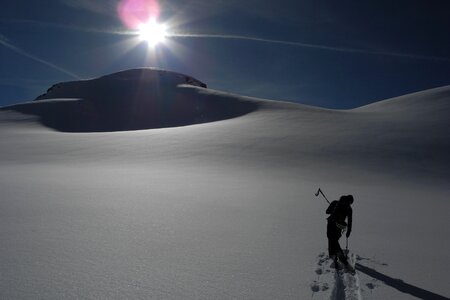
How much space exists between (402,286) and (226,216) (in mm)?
4111

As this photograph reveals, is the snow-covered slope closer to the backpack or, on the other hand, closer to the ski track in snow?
the backpack

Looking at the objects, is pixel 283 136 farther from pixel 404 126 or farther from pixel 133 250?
pixel 133 250

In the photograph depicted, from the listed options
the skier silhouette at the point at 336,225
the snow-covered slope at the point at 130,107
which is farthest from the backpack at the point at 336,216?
the snow-covered slope at the point at 130,107

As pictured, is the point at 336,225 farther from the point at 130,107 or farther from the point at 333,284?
the point at 130,107

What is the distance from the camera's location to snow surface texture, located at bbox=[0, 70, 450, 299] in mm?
4145

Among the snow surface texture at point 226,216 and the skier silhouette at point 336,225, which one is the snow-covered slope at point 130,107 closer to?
the snow surface texture at point 226,216

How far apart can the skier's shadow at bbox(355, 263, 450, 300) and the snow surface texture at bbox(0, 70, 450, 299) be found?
3 cm

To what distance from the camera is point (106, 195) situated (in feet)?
31.8

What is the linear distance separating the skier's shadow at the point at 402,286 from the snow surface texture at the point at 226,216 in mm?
26


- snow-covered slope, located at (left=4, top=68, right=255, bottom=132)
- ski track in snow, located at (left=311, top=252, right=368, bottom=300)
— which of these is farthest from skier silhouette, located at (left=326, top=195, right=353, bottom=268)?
snow-covered slope, located at (left=4, top=68, right=255, bottom=132)

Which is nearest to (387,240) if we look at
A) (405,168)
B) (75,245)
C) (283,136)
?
(75,245)

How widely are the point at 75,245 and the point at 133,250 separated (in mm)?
956

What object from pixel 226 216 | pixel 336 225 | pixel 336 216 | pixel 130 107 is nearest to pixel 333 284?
pixel 336 225

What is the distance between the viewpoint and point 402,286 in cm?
423
